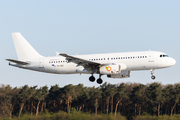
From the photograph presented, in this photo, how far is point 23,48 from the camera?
59.6 m

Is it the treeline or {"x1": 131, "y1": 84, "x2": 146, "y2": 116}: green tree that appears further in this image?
{"x1": 131, "y1": 84, "x2": 146, "y2": 116}: green tree

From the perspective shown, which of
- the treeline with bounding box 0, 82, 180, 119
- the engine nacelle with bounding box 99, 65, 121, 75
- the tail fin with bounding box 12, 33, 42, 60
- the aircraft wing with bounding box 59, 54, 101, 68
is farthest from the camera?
the treeline with bounding box 0, 82, 180, 119

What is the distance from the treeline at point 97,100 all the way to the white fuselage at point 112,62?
195 ft

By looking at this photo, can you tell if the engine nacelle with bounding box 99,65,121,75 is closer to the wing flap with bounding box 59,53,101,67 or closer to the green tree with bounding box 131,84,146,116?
the wing flap with bounding box 59,53,101,67

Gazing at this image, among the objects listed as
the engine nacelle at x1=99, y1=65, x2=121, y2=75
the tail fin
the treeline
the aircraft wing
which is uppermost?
the tail fin

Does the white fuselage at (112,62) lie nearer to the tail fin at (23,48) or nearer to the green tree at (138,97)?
the tail fin at (23,48)

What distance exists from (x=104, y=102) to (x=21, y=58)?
6403cm

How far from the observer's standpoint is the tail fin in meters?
58.8

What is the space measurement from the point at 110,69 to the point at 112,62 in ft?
5.47

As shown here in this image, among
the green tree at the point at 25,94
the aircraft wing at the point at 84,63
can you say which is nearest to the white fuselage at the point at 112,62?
the aircraft wing at the point at 84,63

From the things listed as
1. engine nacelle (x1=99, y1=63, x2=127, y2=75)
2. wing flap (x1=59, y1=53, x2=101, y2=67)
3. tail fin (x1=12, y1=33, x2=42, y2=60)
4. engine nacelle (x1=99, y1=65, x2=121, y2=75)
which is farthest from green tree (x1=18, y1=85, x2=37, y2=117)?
engine nacelle (x1=99, y1=63, x2=127, y2=75)

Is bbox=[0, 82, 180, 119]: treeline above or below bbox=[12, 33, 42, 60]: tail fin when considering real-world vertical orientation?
below

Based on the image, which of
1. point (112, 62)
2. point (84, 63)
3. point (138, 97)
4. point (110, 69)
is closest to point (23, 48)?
point (84, 63)

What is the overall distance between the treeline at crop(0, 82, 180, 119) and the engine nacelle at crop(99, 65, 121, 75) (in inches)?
2458
